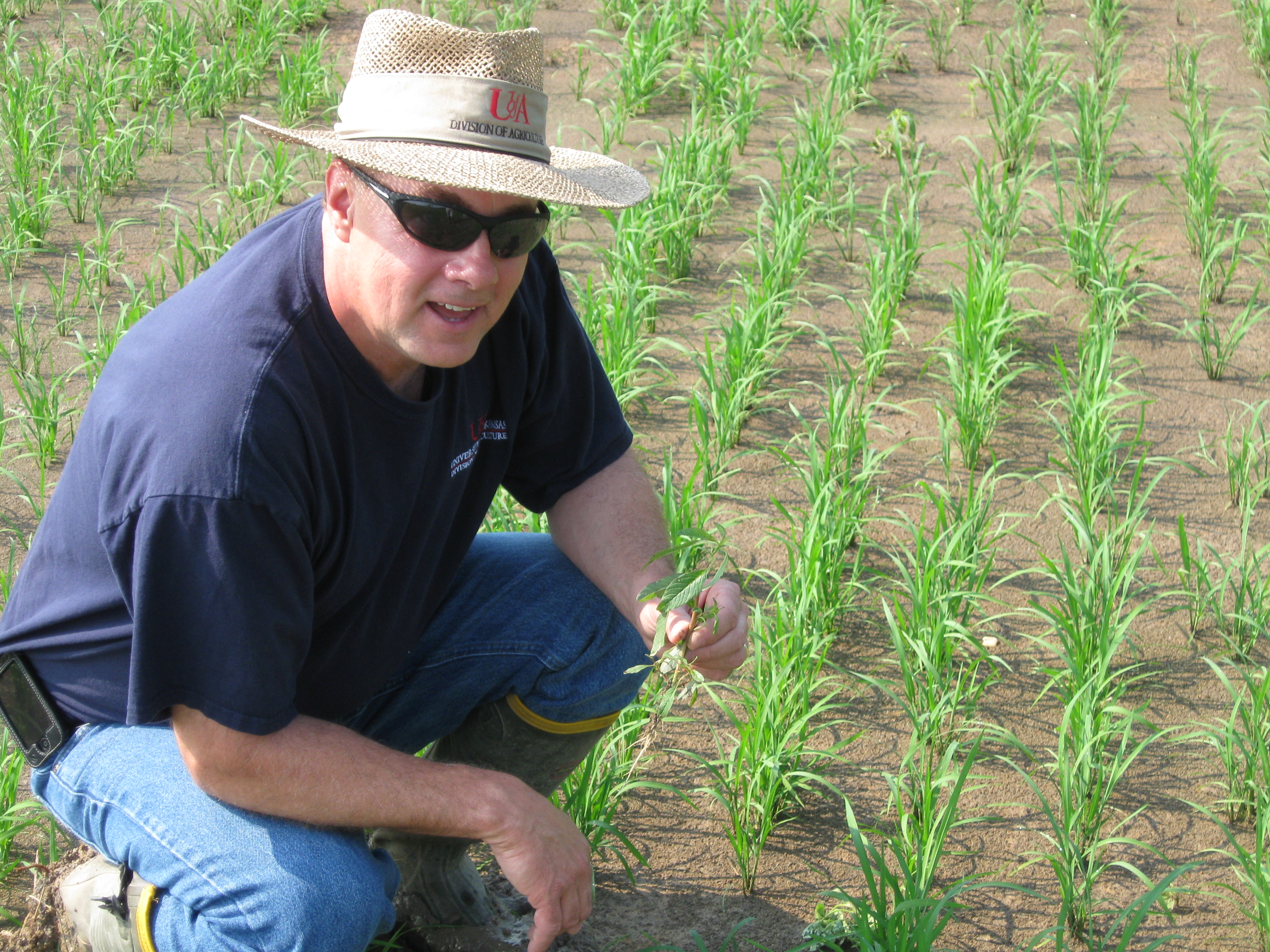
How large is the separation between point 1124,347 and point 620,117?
74.4 inches

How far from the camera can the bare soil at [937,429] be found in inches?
84.4

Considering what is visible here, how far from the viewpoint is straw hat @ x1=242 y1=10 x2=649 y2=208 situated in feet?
5.18

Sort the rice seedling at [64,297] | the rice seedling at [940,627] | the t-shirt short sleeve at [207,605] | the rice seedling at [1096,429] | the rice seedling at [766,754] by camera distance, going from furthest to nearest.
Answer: the rice seedling at [64,297] → the rice seedling at [1096,429] → the rice seedling at [940,627] → the rice seedling at [766,754] → the t-shirt short sleeve at [207,605]

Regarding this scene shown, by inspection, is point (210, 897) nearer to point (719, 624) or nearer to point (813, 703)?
point (719, 624)

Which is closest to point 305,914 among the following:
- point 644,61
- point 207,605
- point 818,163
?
point 207,605

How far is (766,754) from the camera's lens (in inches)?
85.5

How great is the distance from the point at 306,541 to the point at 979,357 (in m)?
2.02

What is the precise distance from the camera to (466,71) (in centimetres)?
164

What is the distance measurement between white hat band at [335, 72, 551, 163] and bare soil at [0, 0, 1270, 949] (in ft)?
4.05

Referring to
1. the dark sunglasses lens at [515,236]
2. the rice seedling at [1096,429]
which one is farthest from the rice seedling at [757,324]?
the dark sunglasses lens at [515,236]

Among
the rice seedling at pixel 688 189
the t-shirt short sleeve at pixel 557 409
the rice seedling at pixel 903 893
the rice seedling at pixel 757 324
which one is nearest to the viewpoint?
the rice seedling at pixel 903 893

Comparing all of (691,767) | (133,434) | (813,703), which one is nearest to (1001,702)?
(813,703)

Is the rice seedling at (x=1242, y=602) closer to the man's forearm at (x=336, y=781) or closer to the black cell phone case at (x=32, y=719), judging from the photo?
the man's forearm at (x=336, y=781)

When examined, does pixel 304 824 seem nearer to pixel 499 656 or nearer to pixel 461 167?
pixel 499 656
